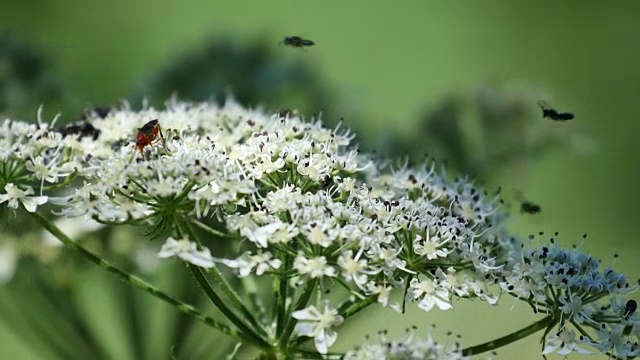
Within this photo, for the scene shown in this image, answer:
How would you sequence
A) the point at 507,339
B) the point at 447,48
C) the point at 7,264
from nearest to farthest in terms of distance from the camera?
the point at 507,339 → the point at 7,264 → the point at 447,48

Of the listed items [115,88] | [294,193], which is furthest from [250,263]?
[115,88]

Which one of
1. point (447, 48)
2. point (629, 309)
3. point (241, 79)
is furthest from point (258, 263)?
point (447, 48)

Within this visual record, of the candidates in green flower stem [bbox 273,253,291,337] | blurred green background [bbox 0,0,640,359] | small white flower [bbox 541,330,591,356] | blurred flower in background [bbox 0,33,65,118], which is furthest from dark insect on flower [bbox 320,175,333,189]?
blurred green background [bbox 0,0,640,359]

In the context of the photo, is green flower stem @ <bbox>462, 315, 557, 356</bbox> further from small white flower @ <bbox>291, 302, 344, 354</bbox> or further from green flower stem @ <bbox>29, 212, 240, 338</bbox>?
green flower stem @ <bbox>29, 212, 240, 338</bbox>

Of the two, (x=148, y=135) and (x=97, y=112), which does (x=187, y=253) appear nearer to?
(x=148, y=135)

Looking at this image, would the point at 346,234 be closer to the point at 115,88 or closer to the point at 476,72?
the point at 115,88

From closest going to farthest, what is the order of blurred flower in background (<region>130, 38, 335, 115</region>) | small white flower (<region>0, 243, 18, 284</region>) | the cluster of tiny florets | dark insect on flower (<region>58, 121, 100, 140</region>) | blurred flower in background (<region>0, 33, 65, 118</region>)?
the cluster of tiny florets, dark insect on flower (<region>58, 121, 100, 140</region>), small white flower (<region>0, 243, 18, 284</region>), blurred flower in background (<region>0, 33, 65, 118</region>), blurred flower in background (<region>130, 38, 335, 115</region>)
